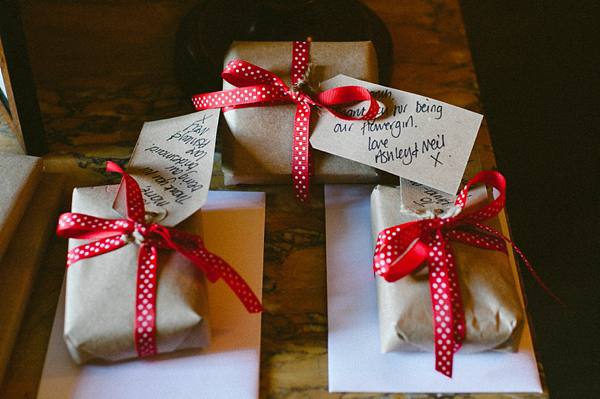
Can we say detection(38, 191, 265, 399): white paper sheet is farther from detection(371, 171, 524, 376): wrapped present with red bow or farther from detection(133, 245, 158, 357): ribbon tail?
detection(371, 171, 524, 376): wrapped present with red bow

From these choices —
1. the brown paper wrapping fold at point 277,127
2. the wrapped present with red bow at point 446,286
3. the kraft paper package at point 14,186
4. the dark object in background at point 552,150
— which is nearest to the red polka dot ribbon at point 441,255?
the wrapped present with red bow at point 446,286

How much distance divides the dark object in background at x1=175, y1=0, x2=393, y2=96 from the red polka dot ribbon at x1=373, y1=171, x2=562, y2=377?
0.97 feet

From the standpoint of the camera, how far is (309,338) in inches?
28.0

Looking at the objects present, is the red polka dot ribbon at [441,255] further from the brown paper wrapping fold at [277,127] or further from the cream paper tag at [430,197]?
the brown paper wrapping fold at [277,127]

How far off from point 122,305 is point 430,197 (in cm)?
40

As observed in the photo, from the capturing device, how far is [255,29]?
88 cm

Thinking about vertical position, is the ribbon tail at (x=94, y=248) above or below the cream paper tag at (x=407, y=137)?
below

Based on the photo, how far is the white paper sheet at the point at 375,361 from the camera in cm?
67

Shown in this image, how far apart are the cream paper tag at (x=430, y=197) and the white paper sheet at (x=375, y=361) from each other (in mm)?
99

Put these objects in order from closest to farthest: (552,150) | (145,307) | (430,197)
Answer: (145,307), (430,197), (552,150)

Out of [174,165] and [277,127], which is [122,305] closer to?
[174,165]

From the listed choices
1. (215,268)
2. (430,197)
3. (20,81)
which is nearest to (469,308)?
(430,197)

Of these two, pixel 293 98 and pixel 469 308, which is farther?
pixel 293 98

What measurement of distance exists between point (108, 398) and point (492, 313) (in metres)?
0.44
